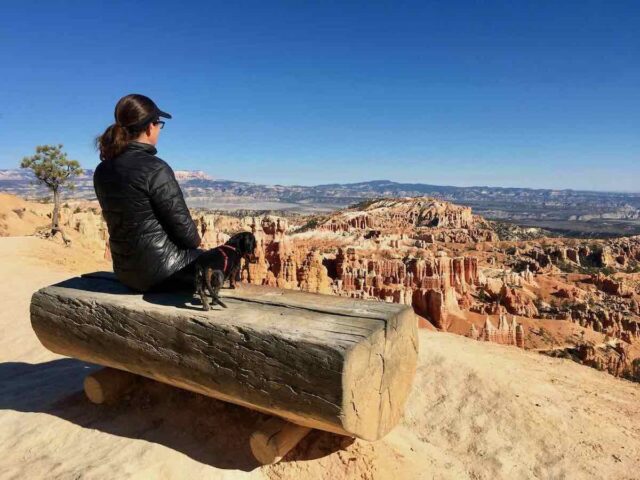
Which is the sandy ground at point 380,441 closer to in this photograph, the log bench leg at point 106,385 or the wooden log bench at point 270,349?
the log bench leg at point 106,385

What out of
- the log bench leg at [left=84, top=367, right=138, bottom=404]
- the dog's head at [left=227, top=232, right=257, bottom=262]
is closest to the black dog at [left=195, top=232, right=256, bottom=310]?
the dog's head at [left=227, top=232, right=257, bottom=262]

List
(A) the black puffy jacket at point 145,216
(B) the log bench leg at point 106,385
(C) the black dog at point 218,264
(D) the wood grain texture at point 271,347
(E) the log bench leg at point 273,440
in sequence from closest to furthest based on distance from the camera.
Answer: (D) the wood grain texture at point 271,347 → (E) the log bench leg at point 273,440 → (C) the black dog at point 218,264 → (A) the black puffy jacket at point 145,216 → (B) the log bench leg at point 106,385

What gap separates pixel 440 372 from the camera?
610 centimetres

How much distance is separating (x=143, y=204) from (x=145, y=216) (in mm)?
102

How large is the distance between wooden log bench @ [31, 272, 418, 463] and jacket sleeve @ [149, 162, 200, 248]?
1.84ft

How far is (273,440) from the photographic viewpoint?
11.0ft

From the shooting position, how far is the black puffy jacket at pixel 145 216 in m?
3.57

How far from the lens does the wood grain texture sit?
2.90 m

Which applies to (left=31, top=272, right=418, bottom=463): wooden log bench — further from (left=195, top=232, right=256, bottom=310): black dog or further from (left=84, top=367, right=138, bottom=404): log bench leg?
(left=84, top=367, right=138, bottom=404): log bench leg

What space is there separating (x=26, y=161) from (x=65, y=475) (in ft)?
86.6

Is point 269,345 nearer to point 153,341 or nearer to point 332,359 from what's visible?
point 332,359

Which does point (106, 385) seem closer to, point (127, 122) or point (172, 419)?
point (172, 419)

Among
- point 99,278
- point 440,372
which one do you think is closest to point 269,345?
point 99,278

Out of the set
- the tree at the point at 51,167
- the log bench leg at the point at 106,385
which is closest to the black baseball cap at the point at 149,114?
the log bench leg at the point at 106,385
